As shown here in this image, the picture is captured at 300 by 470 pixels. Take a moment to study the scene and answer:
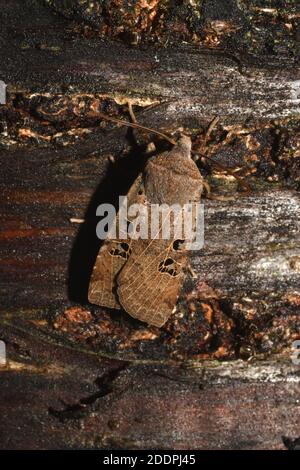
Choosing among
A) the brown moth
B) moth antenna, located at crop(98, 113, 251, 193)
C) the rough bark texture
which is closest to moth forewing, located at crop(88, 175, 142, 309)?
the brown moth

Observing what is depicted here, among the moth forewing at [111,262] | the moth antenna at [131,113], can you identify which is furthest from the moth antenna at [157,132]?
the moth forewing at [111,262]

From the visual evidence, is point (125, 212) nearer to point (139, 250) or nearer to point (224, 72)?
point (139, 250)

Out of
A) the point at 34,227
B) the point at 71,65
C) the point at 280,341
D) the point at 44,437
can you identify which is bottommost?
the point at 44,437

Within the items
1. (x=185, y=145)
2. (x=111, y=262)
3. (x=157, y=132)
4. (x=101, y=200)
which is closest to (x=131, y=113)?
(x=157, y=132)

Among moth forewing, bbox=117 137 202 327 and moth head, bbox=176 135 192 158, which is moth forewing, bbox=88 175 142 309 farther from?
moth head, bbox=176 135 192 158

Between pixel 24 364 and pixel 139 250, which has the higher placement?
pixel 139 250

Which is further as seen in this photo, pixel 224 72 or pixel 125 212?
pixel 125 212

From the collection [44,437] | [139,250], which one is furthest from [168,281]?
[44,437]
